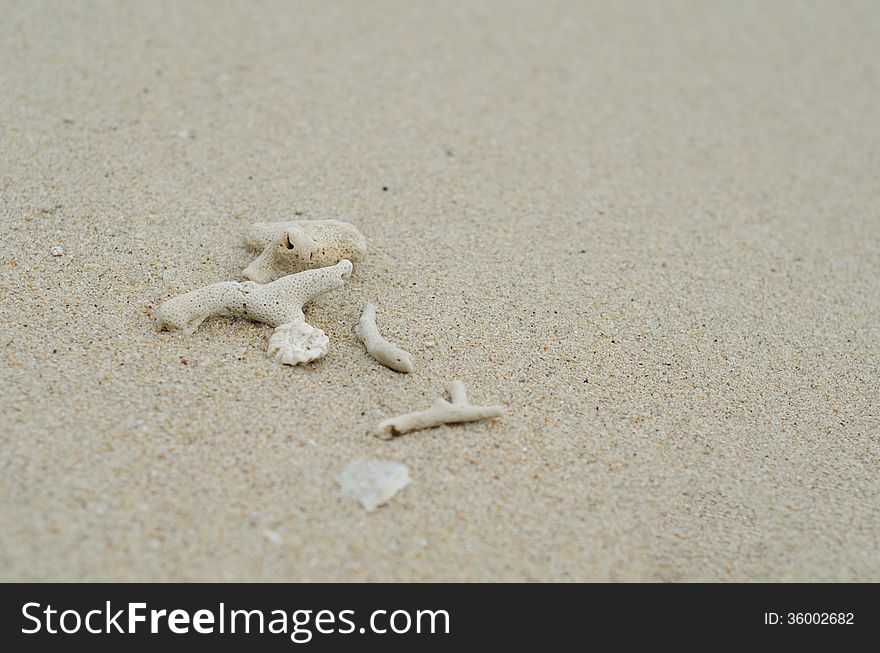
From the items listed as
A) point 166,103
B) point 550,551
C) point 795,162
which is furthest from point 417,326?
point 795,162

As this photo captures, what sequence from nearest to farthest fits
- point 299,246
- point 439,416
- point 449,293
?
point 439,416 → point 299,246 → point 449,293

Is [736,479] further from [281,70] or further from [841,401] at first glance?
[281,70]

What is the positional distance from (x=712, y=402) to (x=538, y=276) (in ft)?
2.19

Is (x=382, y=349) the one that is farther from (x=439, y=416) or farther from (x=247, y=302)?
(x=247, y=302)

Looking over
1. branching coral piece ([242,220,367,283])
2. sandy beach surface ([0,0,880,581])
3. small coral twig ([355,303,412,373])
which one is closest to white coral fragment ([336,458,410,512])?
sandy beach surface ([0,0,880,581])

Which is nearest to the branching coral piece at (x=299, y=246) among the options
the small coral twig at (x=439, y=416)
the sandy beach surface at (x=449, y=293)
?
the sandy beach surface at (x=449, y=293)

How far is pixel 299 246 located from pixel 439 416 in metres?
0.70

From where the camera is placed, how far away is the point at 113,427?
1.91 m

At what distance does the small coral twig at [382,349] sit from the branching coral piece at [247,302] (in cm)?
17

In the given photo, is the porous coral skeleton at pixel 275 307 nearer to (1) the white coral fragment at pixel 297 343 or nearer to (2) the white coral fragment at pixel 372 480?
(1) the white coral fragment at pixel 297 343

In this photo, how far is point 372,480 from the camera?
6.17 feet

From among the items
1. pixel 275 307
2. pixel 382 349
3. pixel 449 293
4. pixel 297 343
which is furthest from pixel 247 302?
pixel 449 293

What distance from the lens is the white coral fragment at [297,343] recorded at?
2129 mm

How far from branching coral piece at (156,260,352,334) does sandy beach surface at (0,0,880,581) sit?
44 millimetres
